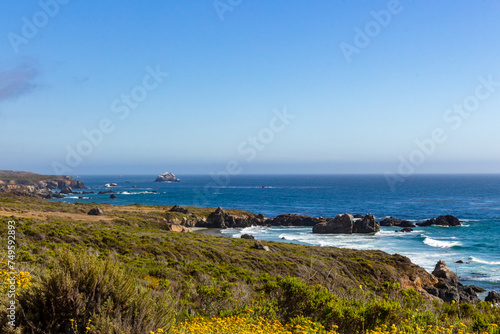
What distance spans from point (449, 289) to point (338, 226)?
34280 mm

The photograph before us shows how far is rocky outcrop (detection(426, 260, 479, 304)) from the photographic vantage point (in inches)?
947

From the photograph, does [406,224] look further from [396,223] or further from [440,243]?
[440,243]

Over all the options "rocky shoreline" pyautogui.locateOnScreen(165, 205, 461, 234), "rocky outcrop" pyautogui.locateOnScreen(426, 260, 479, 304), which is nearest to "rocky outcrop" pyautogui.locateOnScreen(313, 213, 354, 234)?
"rocky shoreline" pyautogui.locateOnScreen(165, 205, 461, 234)

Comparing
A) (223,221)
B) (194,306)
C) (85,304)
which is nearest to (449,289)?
(194,306)

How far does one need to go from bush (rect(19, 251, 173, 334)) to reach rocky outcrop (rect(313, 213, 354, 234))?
55.1 metres

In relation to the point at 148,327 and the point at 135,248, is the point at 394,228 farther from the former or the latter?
the point at 148,327

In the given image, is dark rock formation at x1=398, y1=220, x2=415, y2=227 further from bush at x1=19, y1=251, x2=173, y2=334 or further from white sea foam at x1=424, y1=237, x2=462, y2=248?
bush at x1=19, y1=251, x2=173, y2=334

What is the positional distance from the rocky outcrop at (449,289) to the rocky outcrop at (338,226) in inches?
1109

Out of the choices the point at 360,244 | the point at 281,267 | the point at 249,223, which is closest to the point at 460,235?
the point at 360,244

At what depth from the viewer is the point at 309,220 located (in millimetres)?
69625

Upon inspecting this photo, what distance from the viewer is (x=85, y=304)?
6.12m

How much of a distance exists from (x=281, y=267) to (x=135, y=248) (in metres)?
9.73

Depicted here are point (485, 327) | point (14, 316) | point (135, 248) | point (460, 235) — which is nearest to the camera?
point (14, 316)

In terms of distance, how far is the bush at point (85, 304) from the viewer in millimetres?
5816
